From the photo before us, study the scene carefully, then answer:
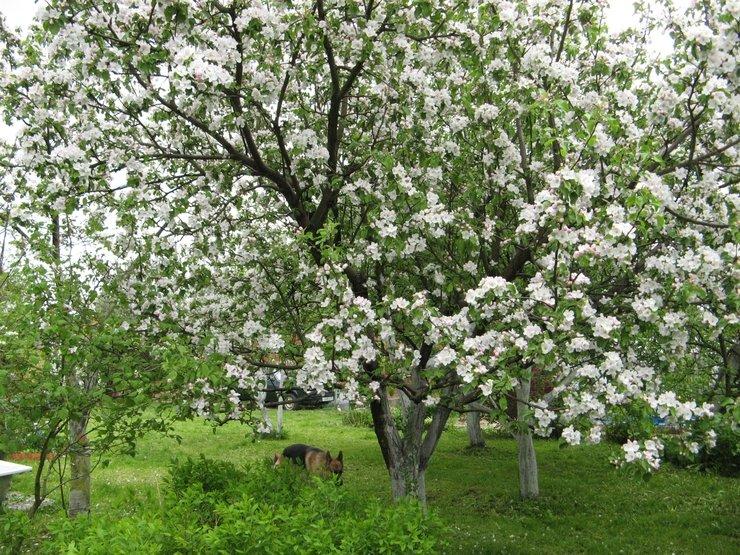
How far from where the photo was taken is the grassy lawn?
9969 millimetres

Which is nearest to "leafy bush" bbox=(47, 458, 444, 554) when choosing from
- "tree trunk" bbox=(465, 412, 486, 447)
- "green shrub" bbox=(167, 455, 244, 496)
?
"green shrub" bbox=(167, 455, 244, 496)

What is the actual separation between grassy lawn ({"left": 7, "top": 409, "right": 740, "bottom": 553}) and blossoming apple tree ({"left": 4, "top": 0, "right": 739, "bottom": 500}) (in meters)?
2.17

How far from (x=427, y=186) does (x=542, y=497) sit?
867 cm

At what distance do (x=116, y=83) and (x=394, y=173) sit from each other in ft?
11.0

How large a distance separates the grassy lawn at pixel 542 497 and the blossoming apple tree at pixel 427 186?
2169 millimetres

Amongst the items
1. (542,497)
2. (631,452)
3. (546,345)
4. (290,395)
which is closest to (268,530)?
(546,345)

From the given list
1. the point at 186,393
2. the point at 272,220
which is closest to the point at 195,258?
the point at 272,220

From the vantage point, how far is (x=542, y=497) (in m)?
12.9

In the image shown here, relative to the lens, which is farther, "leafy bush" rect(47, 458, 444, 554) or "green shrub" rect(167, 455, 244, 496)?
"green shrub" rect(167, 455, 244, 496)

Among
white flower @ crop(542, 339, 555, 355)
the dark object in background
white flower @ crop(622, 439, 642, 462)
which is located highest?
white flower @ crop(542, 339, 555, 355)

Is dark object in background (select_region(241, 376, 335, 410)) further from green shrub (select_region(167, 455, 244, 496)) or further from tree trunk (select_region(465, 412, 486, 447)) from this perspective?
tree trunk (select_region(465, 412, 486, 447))

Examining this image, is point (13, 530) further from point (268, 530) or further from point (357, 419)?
point (357, 419)

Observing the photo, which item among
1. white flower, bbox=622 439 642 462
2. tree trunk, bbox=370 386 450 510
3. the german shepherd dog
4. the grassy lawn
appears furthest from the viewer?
the german shepherd dog

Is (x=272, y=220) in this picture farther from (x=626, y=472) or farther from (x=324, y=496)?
(x=626, y=472)
